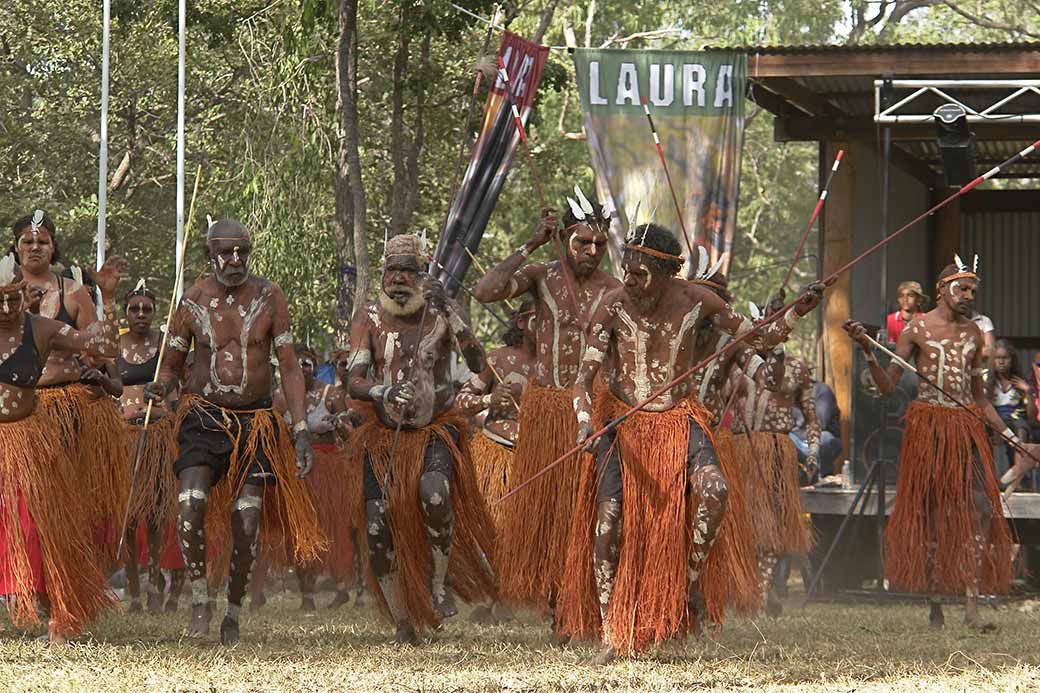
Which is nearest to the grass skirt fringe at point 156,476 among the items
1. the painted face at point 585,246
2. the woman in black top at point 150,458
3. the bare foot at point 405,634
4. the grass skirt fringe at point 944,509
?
the woman in black top at point 150,458

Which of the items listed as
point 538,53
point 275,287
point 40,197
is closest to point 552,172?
point 40,197

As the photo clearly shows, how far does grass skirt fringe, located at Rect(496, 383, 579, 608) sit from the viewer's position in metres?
7.55

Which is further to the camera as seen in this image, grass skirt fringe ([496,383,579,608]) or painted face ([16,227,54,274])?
painted face ([16,227,54,274])

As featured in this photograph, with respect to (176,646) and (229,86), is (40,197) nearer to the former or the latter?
(229,86)

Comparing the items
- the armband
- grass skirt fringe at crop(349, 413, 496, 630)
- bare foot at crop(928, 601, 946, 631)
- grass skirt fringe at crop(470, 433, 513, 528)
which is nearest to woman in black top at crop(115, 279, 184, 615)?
the armband

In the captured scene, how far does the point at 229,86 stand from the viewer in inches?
878

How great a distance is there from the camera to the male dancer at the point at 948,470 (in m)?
9.06

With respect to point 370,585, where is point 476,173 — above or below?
above

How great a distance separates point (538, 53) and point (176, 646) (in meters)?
7.46

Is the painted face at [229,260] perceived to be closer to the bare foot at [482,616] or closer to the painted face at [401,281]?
the painted face at [401,281]

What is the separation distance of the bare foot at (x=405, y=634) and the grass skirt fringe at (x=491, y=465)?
1.57 meters

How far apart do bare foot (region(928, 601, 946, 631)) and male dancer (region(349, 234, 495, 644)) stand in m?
2.38

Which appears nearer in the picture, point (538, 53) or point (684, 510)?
point (684, 510)

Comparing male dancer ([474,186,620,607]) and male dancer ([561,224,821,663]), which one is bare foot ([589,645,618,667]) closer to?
male dancer ([561,224,821,663])
